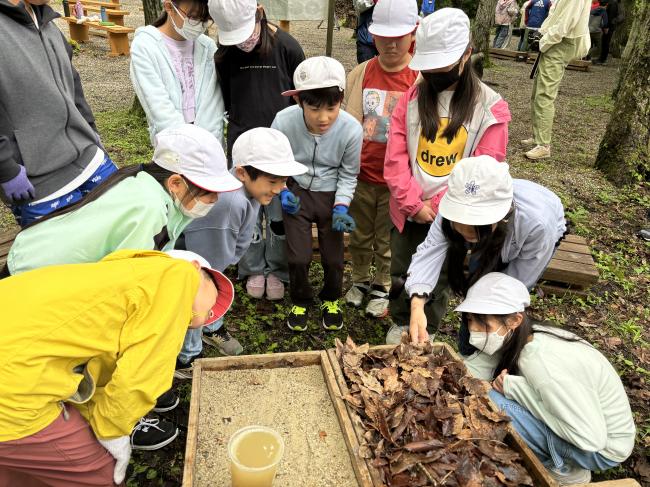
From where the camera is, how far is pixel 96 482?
1793 millimetres

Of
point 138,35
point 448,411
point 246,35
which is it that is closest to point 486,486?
point 448,411

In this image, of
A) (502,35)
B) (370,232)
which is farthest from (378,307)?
(502,35)

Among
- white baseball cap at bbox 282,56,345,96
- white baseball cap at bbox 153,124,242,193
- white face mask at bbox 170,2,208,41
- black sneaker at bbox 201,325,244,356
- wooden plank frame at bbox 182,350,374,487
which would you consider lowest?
black sneaker at bbox 201,325,244,356

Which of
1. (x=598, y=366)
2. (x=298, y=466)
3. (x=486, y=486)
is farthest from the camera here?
(x=598, y=366)

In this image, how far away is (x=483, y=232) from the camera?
241 cm

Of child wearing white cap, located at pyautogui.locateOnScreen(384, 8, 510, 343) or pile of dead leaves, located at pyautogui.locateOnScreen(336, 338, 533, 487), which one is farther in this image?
child wearing white cap, located at pyautogui.locateOnScreen(384, 8, 510, 343)

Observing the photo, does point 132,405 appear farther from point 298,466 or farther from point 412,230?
point 412,230

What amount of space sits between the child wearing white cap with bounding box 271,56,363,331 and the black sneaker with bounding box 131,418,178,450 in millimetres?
1123

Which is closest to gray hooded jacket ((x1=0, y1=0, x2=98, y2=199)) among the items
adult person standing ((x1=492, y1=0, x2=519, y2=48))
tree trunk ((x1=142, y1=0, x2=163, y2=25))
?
tree trunk ((x1=142, y1=0, x2=163, y2=25))

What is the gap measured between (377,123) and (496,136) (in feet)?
2.85

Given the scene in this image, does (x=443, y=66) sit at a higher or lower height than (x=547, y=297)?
higher

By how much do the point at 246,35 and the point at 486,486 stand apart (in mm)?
2664

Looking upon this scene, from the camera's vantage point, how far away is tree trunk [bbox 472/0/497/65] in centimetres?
948

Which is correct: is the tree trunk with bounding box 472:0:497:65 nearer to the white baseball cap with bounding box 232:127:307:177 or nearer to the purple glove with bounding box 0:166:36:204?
the white baseball cap with bounding box 232:127:307:177
